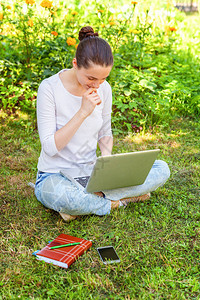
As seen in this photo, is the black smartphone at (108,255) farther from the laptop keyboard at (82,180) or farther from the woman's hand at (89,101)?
the woman's hand at (89,101)

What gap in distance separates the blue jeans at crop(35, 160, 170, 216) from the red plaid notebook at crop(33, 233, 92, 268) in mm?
250

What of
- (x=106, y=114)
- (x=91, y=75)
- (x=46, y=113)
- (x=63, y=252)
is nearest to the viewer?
(x=63, y=252)

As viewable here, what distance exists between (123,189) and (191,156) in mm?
1284

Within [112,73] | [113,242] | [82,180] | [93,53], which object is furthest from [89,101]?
[112,73]

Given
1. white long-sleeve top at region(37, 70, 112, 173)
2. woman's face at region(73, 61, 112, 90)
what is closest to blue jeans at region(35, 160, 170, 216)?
white long-sleeve top at region(37, 70, 112, 173)

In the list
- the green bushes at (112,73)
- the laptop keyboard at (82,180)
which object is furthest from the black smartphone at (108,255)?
the green bushes at (112,73)

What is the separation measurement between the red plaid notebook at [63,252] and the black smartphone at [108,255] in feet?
0.29

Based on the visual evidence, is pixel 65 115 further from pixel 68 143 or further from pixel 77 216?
pixel 77 216

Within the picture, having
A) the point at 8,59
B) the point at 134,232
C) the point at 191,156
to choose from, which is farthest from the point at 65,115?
the point at 8,59

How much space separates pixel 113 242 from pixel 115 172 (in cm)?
43

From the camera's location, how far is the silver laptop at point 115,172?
2176mm

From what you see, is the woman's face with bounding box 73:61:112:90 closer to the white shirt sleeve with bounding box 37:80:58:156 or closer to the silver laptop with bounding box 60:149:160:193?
the white shirt sleeve with bounding box 37:80:58:156

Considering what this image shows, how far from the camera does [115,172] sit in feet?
7.47

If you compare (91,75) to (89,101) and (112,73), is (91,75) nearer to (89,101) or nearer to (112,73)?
(89,101)
